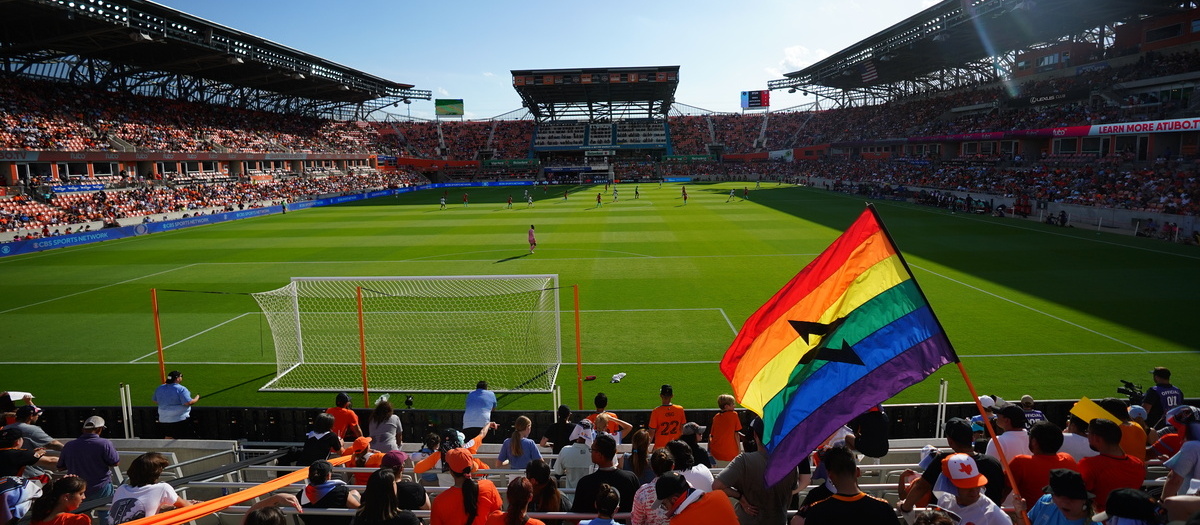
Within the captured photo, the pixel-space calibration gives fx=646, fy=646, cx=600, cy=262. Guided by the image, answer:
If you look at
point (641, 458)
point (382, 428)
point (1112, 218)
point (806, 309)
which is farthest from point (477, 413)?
point (1112, 218)

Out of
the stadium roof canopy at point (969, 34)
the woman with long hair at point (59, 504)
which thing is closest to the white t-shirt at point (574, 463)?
the woman with long hair at point (59, 504)

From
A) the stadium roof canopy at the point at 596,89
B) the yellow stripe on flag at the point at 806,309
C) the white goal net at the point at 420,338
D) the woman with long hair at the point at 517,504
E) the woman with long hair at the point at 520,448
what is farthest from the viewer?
the stadium roof canopy at the point at 596,89

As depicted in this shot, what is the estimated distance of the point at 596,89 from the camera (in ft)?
293

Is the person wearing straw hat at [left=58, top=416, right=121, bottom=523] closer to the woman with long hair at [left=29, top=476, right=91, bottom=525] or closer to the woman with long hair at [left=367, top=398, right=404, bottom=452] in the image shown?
the woman with long hair at [left=29, top=476, right=91, bottom=525]

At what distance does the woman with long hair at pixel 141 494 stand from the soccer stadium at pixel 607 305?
0.03 meters

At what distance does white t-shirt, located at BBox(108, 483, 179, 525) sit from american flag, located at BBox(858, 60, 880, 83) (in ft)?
233

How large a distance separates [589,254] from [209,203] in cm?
3852

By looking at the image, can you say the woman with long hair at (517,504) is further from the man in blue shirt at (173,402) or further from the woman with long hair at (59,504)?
the man in blue shirt at (173,402)

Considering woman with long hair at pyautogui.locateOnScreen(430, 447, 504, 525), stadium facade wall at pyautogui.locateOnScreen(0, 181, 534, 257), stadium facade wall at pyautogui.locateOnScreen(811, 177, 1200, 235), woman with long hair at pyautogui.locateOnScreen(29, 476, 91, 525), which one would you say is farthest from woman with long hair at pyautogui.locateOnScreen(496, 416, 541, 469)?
stadium facade wall at pyautogui.locateOnScreen(0, 181, 534, 257)

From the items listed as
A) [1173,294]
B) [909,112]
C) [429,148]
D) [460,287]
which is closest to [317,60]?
[429,148]

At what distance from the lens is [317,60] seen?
67312mm

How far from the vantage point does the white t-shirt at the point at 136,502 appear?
5.30 m

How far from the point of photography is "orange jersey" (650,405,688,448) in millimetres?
7543

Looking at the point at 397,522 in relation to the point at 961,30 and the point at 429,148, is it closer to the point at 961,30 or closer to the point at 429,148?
the point at 961,30
